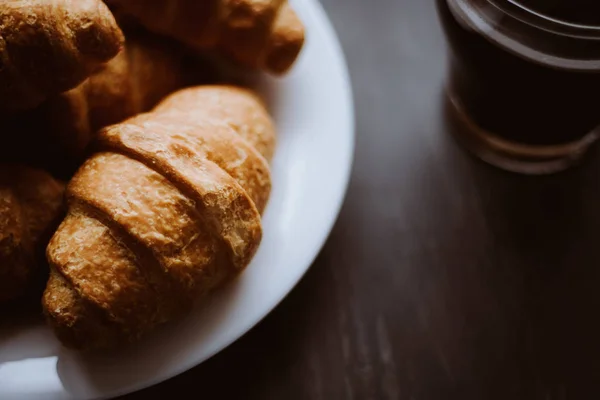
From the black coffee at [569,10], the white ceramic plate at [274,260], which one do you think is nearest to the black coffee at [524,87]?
the black coffee at [569,10]

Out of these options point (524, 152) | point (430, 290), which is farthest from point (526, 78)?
point (430, 290)

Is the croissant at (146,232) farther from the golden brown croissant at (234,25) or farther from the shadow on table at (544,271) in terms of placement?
the shadow on table at (544,271)

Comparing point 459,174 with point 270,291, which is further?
point 459,174

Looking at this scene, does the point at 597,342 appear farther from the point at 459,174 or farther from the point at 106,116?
the point at 106,116

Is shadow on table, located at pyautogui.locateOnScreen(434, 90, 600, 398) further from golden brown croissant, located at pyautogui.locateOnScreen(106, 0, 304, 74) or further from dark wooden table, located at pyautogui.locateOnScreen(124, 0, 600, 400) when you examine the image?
golden brown croissant, located at pyautogui.locateOnScreen(106, 0, 304, 74)

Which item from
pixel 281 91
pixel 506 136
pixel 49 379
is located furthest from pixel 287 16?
pixel 49 379

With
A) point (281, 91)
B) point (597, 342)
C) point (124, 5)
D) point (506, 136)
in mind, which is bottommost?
point (597, 342)

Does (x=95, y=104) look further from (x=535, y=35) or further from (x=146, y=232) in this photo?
(x=535, y=35)
